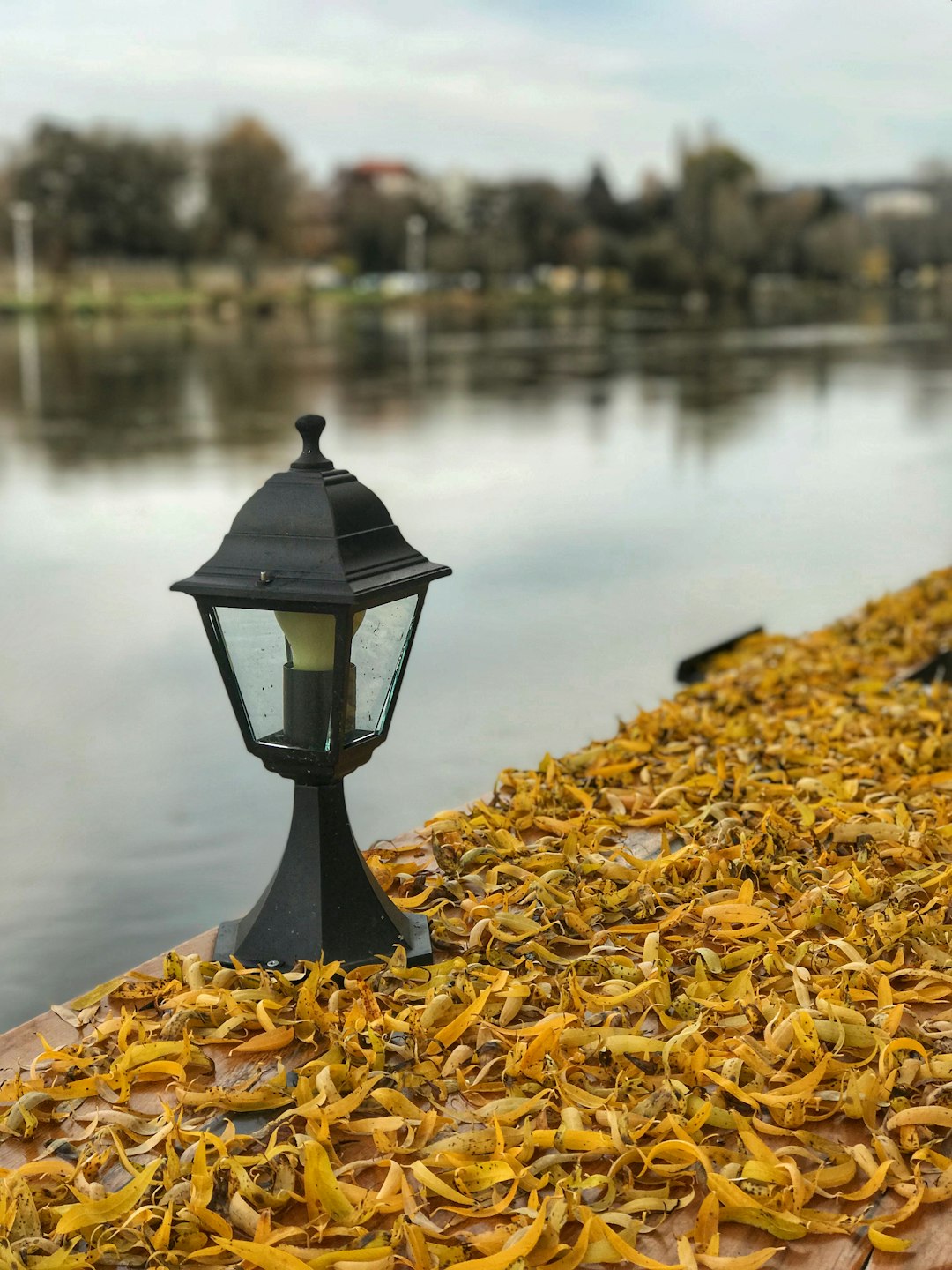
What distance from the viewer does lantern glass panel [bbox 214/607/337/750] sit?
8.40 feet

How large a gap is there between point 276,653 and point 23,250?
242 ft

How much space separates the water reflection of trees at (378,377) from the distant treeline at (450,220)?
39387mm

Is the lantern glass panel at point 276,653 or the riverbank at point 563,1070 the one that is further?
the lantern glass panel at point 276,653

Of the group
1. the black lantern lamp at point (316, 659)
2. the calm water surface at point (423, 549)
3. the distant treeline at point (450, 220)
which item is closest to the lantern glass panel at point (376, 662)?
the black lantern lamp at point (316, 659)

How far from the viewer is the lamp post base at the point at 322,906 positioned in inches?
105

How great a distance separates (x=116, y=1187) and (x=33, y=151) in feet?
280

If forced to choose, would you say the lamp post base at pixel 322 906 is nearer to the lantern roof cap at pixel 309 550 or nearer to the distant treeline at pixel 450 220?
the lantern roof cap at pixel 309 550

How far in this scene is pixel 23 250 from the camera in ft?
230

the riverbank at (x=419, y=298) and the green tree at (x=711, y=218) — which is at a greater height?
the green tree at (x=711, y=218)

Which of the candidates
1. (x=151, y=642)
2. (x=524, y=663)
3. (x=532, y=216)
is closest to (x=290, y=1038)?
(x=524, y=663)

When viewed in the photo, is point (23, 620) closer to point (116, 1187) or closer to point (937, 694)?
point (937, 694)

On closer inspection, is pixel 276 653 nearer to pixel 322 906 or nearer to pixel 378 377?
Result: pixel 322 906

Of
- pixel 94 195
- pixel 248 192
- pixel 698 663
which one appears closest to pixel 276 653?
pixel 698 663

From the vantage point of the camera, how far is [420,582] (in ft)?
8.48
